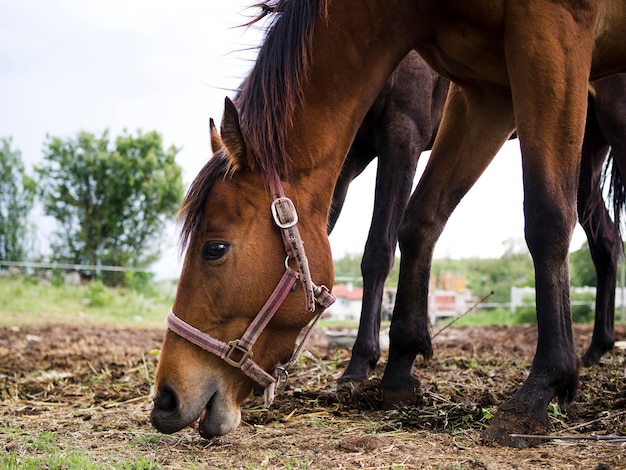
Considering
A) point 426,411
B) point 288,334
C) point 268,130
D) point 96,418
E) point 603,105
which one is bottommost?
point 96,418

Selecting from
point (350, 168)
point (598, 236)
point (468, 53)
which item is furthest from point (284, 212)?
point (598, 236)

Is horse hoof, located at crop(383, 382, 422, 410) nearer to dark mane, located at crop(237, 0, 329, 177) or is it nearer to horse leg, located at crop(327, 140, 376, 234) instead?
dark mane, located at crop(237, 0, 329, 177)

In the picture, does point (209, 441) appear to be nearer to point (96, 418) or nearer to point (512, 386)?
point (96, 418)

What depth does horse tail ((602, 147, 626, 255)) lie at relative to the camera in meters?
5.24

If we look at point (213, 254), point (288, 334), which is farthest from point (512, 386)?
point (213, 254)

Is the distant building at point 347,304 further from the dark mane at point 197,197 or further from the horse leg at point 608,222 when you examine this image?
the dark mane at point 197,197

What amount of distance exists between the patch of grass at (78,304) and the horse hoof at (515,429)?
9.65 m

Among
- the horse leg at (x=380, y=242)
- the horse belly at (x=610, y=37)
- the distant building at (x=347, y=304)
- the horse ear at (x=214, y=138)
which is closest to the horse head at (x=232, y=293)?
the horse ear at (x=214, y=138)

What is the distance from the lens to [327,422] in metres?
2.80

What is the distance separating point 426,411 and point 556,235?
982mm

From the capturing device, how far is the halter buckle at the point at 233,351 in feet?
7.43

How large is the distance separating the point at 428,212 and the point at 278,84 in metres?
1.04

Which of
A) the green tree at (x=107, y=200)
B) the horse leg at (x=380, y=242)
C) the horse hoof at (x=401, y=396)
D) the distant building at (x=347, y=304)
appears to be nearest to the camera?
the horse hoof at (x=401, y=396)

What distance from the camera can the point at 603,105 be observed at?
3.78 meters
